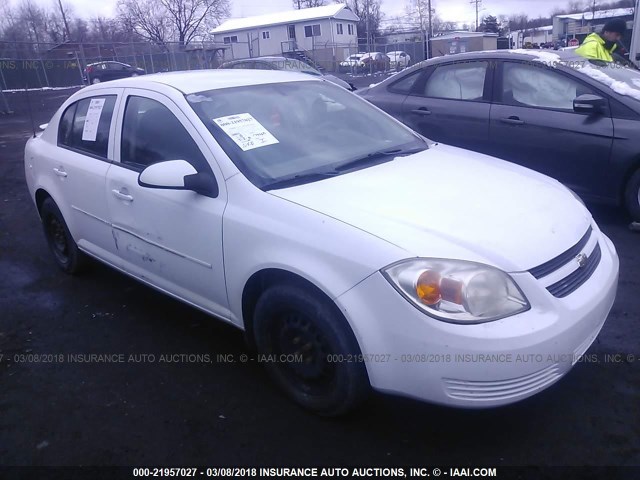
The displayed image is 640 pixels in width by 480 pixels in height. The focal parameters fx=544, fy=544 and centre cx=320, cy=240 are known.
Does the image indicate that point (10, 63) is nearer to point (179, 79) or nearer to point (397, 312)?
point (179, 79)

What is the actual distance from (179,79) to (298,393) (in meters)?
2.04

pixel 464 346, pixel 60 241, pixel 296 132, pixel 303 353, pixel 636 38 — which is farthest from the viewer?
pixel 636 38

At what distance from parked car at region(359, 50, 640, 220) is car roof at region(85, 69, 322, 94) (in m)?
2.26

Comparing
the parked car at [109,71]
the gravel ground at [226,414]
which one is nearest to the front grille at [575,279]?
the gravel ground at [226,414]

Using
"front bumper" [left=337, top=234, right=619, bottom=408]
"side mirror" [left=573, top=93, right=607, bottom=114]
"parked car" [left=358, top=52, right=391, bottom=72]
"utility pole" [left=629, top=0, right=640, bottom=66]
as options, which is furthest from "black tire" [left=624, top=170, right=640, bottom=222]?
"parked car" [left=358, top=52, right=391, bottom=72]

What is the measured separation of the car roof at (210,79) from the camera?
327 centimetres

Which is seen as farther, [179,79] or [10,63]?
[10,63]

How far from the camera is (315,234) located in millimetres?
2395

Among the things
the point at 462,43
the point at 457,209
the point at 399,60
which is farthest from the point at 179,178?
the point at 399,60

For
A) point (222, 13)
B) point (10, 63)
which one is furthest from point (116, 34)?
point (10, 63)

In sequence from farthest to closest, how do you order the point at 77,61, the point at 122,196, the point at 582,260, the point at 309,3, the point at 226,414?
the point at 309,3 → the point at 77,61 → the point at 122,196 → the point at 226,414 → the point at 582,260

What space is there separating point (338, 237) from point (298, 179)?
0.59 metres

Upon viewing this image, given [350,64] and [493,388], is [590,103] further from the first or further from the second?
[350,64]

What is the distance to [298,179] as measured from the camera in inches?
110
